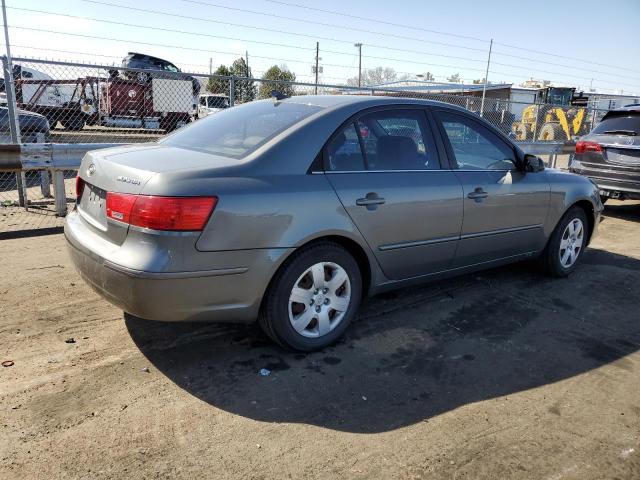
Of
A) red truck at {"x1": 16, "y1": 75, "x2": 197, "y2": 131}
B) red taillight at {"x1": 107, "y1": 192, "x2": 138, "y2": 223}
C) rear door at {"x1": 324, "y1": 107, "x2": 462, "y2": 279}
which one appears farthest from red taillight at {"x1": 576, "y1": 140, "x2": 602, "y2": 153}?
red truck at {"x1": 16, "y1": 75, "x2": 197, "y2": 131}

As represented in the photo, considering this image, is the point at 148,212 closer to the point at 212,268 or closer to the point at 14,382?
the point at 212,268

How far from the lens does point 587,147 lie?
859cm

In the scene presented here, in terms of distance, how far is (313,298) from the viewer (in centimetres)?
332

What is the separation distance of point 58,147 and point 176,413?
4.95 metres

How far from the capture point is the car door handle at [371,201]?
11.1 feet

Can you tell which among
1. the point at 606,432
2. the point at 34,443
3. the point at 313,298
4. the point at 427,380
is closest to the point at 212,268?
the point at 313,298

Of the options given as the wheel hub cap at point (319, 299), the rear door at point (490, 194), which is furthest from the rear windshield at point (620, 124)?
the wheel hub cap at point (319, 299)

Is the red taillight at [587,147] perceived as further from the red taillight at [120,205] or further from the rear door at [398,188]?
the red taillight at [120,205]

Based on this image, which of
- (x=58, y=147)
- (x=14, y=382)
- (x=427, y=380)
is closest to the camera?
(x=14, y=382)

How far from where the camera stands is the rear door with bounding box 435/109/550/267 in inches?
161

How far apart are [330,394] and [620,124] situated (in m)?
7.65

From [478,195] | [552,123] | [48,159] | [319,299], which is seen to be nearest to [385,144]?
[478,195]

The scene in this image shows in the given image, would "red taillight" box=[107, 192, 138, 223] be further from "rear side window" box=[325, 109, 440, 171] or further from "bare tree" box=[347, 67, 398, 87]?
"bare tree" box=[347, 67, 398, 87]

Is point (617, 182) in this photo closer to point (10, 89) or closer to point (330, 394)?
point (330, 394)
